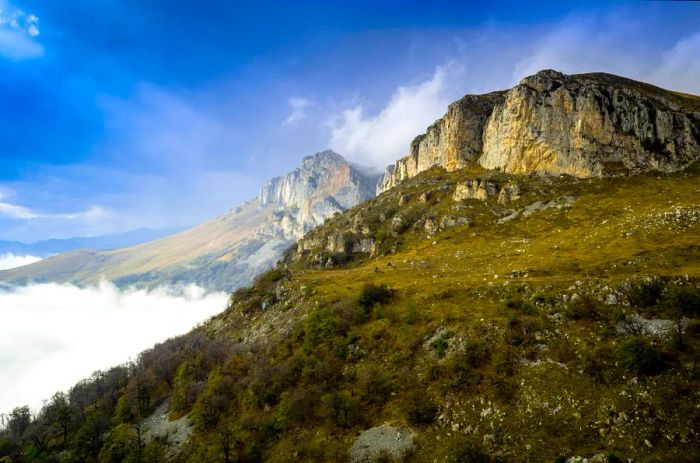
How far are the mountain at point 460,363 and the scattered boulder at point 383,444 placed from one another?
0.12 meters

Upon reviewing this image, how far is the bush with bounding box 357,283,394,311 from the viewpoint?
2104 inches

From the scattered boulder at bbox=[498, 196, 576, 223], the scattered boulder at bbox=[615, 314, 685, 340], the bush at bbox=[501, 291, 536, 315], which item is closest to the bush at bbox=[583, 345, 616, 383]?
the scattered boulder at bbox=[615, 314, 685, 340]

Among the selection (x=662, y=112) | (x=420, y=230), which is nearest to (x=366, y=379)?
(x=420, y=230)

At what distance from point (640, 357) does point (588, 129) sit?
4044 inches

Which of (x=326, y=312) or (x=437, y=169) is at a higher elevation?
(x=437, y=169)

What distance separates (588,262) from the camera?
48812 mm

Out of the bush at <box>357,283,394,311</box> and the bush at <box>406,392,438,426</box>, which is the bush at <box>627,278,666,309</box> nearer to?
the bush at <box>406,392,438,426</box>

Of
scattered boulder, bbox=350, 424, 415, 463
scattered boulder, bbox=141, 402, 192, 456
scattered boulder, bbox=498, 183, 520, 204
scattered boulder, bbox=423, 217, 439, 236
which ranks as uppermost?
scattered boulder, bbox=498, 183, 520, 204

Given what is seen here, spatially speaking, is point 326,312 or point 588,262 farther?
point 326,312

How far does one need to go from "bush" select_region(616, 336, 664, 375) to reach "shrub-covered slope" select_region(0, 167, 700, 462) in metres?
0.11

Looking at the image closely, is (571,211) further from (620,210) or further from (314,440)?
(314,440)

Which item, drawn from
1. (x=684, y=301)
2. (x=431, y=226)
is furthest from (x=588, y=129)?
(x=684, y=301)

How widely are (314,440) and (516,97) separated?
130 metres

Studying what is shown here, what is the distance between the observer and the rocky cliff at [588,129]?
314 feet
